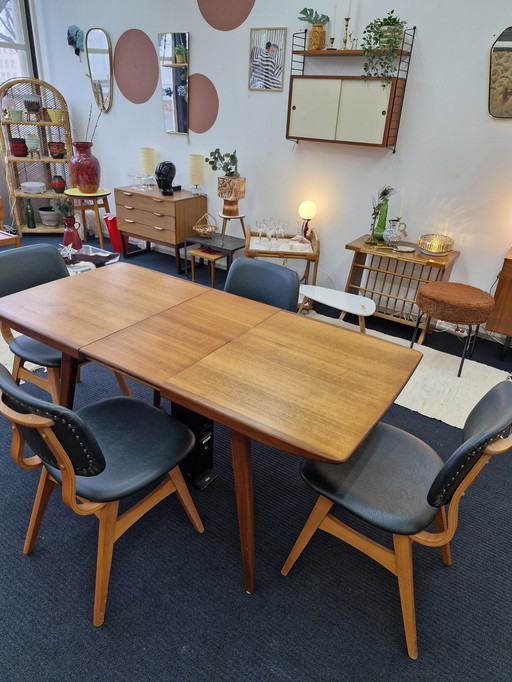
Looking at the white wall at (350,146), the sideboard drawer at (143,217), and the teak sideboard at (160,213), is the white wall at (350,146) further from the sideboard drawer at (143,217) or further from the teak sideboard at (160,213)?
the sideboard drawer at (143,217)

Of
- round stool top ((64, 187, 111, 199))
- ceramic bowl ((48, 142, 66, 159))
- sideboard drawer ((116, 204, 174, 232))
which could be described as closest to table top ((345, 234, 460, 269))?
sideboard drawer ((116, 204, 174, 232))

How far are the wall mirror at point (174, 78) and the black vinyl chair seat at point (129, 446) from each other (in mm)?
3447

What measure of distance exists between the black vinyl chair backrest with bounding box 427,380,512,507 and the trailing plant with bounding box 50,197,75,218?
14.2 ft

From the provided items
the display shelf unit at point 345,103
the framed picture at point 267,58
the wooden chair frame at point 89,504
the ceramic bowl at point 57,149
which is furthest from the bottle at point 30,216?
the wooden chair frame at point 89,504

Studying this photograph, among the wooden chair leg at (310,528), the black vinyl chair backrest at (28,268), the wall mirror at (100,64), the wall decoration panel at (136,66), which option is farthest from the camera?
the wall mirror at (100,64)

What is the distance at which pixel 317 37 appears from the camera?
10.3ft

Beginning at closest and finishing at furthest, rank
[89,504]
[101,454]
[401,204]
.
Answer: [101,454]
[89,504]
[401,204]

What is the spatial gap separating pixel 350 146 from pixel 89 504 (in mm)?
3152

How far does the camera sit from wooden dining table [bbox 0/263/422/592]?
1267 mm

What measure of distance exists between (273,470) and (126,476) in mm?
882

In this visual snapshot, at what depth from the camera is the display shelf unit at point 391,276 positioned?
320cm

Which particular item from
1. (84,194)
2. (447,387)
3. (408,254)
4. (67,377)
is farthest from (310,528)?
(84,194)

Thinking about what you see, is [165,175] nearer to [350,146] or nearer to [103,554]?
[350,146]

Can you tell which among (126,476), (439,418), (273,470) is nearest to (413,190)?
(439,418)
